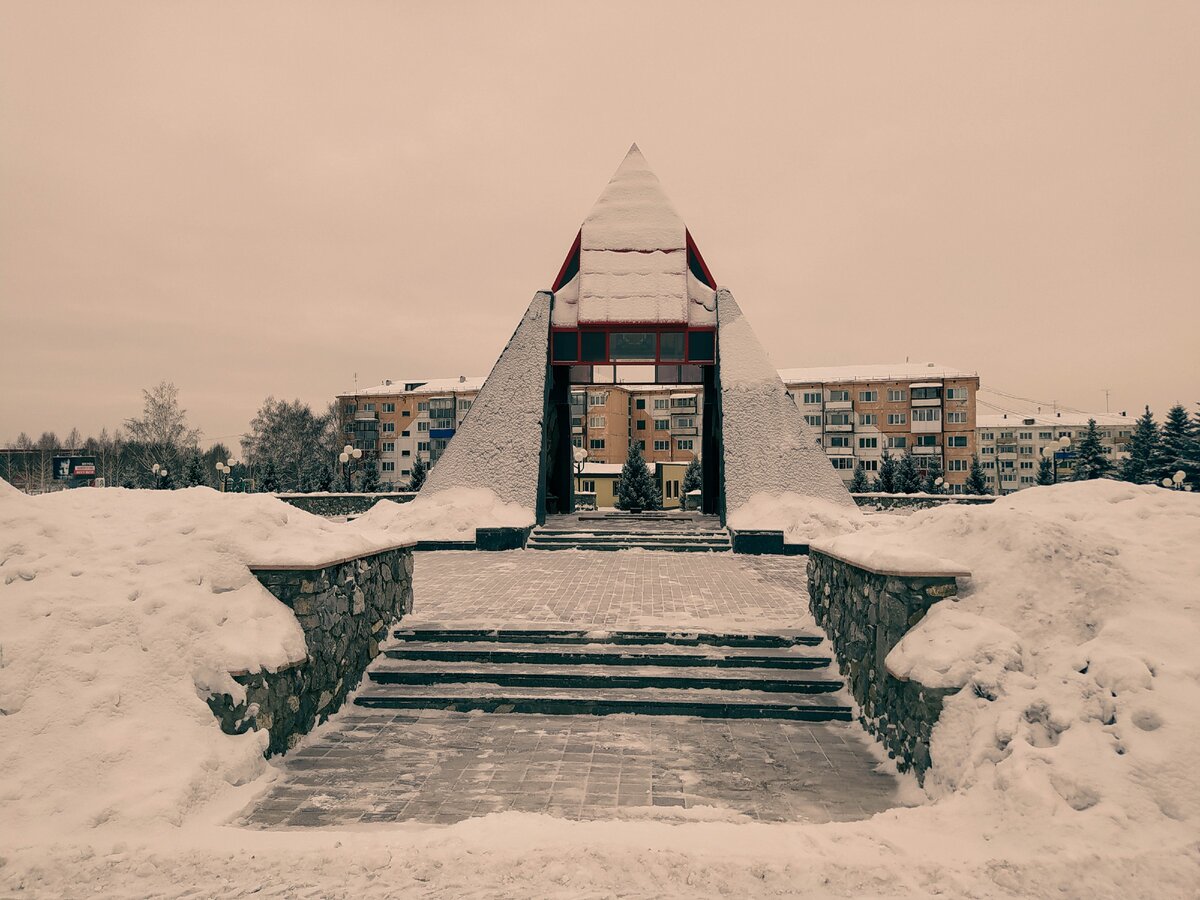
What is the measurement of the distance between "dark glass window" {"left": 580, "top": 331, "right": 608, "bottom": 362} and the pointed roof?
2365 mm

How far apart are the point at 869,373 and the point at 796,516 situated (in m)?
43.6

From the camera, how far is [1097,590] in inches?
181

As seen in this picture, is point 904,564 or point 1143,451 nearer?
point 904,564

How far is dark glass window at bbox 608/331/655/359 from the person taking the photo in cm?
1814

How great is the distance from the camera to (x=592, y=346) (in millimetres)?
18219

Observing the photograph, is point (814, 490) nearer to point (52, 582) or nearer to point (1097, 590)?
point (1097, 590)

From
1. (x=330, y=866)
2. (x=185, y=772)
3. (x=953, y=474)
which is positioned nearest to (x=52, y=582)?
(x=185, y=772)

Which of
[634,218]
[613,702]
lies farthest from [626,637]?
[634,218]

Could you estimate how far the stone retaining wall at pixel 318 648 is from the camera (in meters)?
4.90

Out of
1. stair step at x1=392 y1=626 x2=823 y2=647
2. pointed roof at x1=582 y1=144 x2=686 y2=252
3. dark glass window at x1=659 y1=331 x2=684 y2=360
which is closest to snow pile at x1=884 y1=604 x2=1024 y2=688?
stair step at x1=392 y1=626 x2=823 y2=647

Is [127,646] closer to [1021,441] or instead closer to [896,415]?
[896,415]

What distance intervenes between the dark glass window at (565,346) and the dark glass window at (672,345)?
2.31m

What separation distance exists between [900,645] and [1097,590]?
50.9 inches

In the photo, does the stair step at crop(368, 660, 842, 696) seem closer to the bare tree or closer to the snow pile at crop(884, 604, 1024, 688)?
the snow pile at crop(884, 604, 1024, 688)
